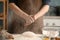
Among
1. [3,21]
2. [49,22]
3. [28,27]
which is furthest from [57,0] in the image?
[3,21]

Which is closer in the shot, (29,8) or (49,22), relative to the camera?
(29,8)

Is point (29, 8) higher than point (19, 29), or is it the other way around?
point (29, 8)

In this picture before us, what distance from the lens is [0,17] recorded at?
1268 millimetres

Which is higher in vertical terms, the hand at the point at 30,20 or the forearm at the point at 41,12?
the forearm at the point at 41,12

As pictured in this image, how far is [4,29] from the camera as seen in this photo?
1.26m

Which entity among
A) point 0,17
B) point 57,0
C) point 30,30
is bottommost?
point 30,30

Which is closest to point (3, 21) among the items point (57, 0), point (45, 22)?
point (45, 22)

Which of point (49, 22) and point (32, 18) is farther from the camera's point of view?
point (49, 22)

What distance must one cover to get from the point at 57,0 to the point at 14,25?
0.42m

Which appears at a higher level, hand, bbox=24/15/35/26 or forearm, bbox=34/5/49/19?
forearm, bbox=34/5/49/19

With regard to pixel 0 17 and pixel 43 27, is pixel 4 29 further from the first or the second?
pixel 43 27

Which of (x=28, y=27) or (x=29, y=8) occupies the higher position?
(x=29, y=8)

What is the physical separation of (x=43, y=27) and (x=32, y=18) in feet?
0.46

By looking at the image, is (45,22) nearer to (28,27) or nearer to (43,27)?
(43,27)
